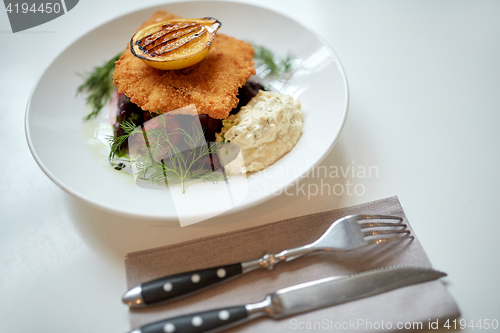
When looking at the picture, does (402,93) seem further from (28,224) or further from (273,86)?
(28,224)

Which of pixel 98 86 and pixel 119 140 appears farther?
pixel 98 86

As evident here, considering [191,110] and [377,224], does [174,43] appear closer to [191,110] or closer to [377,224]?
[191,110]


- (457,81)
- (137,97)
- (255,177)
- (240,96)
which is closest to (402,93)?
(457,81)

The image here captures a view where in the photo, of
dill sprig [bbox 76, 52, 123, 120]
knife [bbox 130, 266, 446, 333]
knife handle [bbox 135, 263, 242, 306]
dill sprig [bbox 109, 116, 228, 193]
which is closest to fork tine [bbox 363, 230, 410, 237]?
knife [bbox 130, 266, 446, 333]

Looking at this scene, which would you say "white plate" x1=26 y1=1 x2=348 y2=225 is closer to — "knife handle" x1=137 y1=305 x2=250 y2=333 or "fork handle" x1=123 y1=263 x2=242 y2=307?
"fork handle" x1=123 y1=263 x2=242 y2=307

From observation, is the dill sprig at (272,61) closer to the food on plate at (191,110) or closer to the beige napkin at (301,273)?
the food on plate at (191,110)

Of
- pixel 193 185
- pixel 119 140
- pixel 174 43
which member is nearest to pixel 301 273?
pixel 193 185

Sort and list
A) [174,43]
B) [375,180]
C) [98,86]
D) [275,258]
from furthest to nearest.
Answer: [98,86]
[174,43]
[375,180]
[275,258]

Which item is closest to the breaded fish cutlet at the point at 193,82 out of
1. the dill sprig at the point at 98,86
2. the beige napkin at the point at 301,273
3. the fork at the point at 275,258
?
the dill sprig at the point at 98,86
